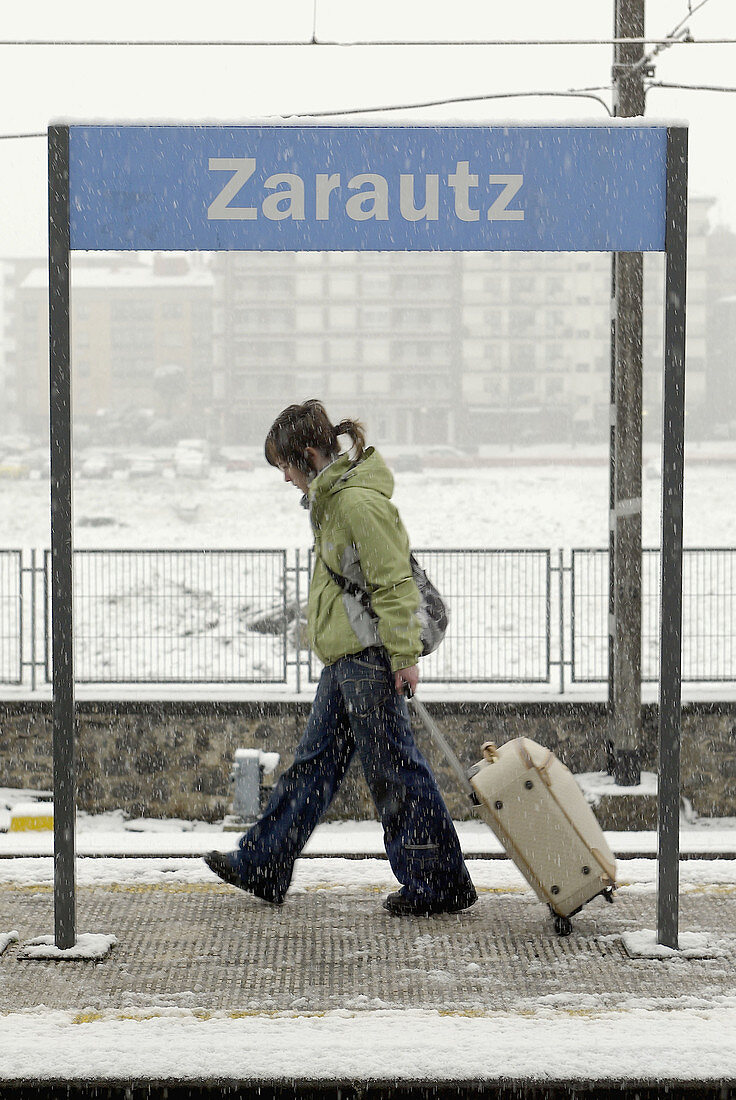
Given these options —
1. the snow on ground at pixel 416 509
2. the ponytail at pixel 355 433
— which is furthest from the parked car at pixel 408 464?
the ponytail at pixel 355 433

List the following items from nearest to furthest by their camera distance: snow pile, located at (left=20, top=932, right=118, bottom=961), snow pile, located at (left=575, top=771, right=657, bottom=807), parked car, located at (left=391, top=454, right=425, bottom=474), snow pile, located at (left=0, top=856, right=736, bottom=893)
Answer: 1. snow pile, located at (left=20, top=932, right=118, bottom=961)
2. snow pile, located at (left=0, top=856, right=736, bottom=893)
3. snow pile, located at (left=575, top=771, right=657, bottom=807)
4. parked car, located at (left=391, top=454, right=425, bottom=474)

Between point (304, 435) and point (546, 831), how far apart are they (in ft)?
5.39

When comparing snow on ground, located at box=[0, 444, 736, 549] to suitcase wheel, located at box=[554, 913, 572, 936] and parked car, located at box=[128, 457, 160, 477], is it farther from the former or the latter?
suitcase wheel, located at box=[554, 913, 572, 936]

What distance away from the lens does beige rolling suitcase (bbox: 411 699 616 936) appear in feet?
14.9

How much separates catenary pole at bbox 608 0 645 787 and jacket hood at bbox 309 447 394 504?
5.14 m

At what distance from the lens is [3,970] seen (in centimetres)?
423

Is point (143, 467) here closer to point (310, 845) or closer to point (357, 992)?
point (310, 845)

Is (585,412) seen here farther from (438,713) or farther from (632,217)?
(632,217)

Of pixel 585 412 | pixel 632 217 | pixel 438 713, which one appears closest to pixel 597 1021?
pixel 632 217

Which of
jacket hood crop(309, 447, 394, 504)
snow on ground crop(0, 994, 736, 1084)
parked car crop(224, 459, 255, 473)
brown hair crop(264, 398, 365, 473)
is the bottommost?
snow on ground crop(0, 994, 736, 1084)

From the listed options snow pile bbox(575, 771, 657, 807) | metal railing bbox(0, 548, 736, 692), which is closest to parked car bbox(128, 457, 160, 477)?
metal railing bbox(0, 548, 736, 692)

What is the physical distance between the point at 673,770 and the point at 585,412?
58203 millimetres

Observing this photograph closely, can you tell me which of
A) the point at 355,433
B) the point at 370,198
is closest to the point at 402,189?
the point at 370,198

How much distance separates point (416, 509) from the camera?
39281 millimetres
